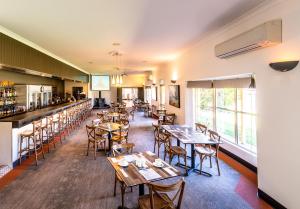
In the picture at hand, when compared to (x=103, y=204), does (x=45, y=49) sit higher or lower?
higher

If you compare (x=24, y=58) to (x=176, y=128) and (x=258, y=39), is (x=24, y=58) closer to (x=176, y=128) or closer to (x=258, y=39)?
(x=176, y=128)

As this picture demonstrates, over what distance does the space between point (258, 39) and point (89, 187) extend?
12.3 feet

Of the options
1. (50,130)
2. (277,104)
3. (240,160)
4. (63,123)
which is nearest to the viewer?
(277,104)

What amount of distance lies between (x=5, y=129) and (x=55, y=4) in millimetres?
3116

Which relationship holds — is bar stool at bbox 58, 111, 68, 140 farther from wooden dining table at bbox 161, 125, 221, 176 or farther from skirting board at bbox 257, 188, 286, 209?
skirting board at bbox 257, 188, 286, 209

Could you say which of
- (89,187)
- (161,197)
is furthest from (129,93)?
(161,197)

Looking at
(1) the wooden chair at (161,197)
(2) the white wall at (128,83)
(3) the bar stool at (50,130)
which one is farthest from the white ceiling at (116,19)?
(2) the white wall at (128,83)

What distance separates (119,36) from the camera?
452 centimetres

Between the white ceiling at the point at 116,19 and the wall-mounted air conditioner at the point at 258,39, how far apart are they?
0.46 m

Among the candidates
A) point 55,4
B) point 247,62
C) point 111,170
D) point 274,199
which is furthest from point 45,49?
point 274,199

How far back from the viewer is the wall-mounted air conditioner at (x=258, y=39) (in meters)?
2.61

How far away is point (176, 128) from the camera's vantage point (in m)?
4.96

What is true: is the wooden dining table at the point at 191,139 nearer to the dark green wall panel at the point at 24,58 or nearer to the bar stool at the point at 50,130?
the bar stool at the point at 50,130

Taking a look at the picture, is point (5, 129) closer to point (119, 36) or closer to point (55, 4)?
point (55, 4)
